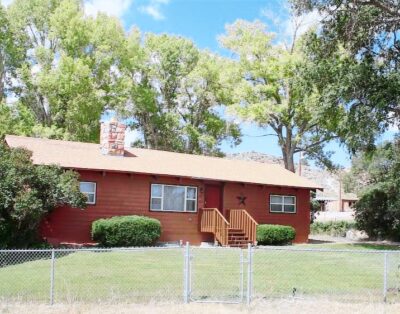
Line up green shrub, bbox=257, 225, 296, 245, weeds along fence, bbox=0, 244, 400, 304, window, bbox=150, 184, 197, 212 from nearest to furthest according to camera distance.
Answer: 1. weeds along fence, bbox=0, 244, 400, 304
2. window, bbox=150, 184, 197, 212
3. green shrub, bbox=257, 225, 296, 245

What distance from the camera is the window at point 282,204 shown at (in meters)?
26.2

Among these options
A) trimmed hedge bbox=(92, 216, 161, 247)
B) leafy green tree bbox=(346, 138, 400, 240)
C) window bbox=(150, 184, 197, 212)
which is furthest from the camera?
leafy green tree bbox=(346, 138, 400, 240)

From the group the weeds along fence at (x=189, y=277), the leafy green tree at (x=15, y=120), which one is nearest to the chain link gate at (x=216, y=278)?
the weeds along fence at (x=189, y=277)

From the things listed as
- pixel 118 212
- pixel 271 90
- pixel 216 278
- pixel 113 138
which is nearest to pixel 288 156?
pixel 271 90

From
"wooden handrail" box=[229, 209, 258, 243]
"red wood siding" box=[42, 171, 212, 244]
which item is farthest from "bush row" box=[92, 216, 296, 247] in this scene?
"wooden handrail" box=[229, 209, 258, 243]

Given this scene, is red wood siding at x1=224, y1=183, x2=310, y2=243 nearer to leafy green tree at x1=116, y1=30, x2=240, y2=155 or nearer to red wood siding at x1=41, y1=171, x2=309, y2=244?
red wood siding at x1=41, y1=171, x2=309, y2=244

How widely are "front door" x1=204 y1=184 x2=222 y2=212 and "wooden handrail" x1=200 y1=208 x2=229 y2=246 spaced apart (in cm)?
82

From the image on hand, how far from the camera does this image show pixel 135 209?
22.1 metres

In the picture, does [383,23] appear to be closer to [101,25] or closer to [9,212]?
[9,212]

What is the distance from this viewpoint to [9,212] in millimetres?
16688

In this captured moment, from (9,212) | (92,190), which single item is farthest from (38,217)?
(92,190)

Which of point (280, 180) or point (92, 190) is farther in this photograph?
point (280, 180)

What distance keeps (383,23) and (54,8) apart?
28.1m

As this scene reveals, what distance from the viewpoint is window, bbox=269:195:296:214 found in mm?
26203
